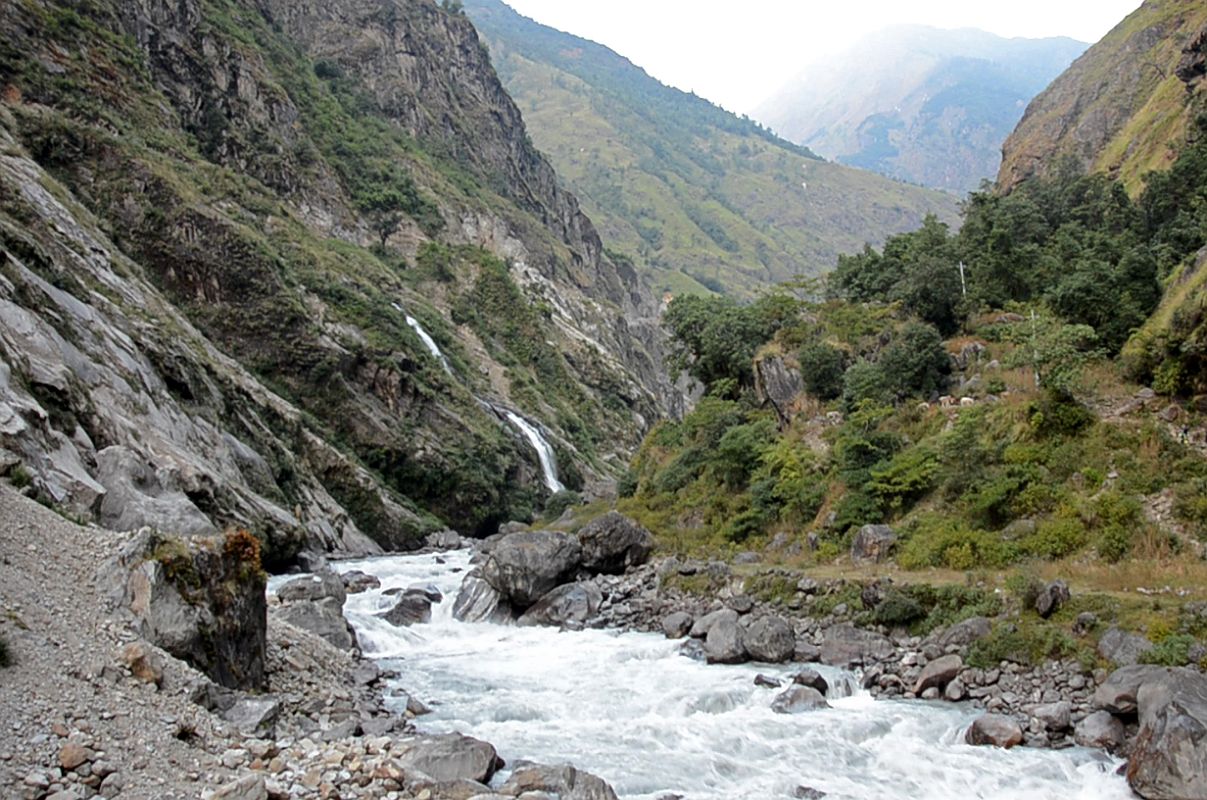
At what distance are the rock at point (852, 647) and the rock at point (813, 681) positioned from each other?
173 cm

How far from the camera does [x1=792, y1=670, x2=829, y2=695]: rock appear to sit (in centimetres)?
1708

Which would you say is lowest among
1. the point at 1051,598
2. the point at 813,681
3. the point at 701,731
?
the point at 701,731

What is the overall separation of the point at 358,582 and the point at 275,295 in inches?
1136

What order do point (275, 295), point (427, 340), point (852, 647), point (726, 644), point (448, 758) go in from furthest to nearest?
point (427, 340) → point (275, 295) → point (726, 644) → point (852, 647) → point (448, 758)

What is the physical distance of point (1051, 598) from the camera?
57.1 ft

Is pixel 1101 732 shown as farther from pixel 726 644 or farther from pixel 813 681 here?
pixel 726 644

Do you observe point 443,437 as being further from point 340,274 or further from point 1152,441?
point 1152,441

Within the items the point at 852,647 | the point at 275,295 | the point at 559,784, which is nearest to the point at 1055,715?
the point at 852,647

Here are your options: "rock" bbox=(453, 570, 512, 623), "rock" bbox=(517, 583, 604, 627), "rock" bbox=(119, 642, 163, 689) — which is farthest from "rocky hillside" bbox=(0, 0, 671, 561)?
"rock" bbox=(517, 583, 604, 627)

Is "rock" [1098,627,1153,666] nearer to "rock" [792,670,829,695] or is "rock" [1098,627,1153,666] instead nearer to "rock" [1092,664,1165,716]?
"rock" [1092,664,1165,716]

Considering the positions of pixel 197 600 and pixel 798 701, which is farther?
pixel 798 701

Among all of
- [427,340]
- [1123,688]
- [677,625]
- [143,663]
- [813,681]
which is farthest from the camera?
[427,340]

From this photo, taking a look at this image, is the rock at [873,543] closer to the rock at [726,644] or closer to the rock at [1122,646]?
the rock at [726,644]

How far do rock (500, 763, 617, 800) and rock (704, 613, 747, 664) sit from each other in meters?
8.25
